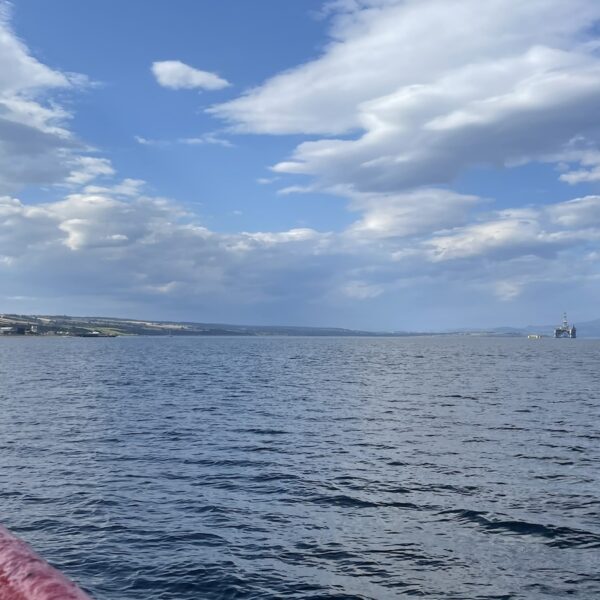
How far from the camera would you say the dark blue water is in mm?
21922

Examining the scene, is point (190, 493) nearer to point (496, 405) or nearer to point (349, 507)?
point (349, 507)

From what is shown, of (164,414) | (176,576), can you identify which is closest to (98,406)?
(164,414)

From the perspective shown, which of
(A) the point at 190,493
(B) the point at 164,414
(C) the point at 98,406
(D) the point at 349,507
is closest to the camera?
(D) the point at 349,507

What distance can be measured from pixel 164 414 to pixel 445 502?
→ 3802 centimetres

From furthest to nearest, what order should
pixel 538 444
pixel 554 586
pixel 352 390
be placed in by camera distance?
pixel 352 390 → pixel 538 444 → pixel 554 586

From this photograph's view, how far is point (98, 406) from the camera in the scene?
6806 centimetres

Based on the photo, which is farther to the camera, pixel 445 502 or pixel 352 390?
pixel 352 390

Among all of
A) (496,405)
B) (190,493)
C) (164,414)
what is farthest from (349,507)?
(496,405)

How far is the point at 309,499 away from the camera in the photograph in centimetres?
3100

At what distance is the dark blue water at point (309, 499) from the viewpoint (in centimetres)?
2192

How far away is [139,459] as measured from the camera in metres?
40.5

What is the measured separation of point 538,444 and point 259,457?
21.1m

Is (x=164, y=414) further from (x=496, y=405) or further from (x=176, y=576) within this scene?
(x=176, y=576)

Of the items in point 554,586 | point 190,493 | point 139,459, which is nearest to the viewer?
point 554,586
